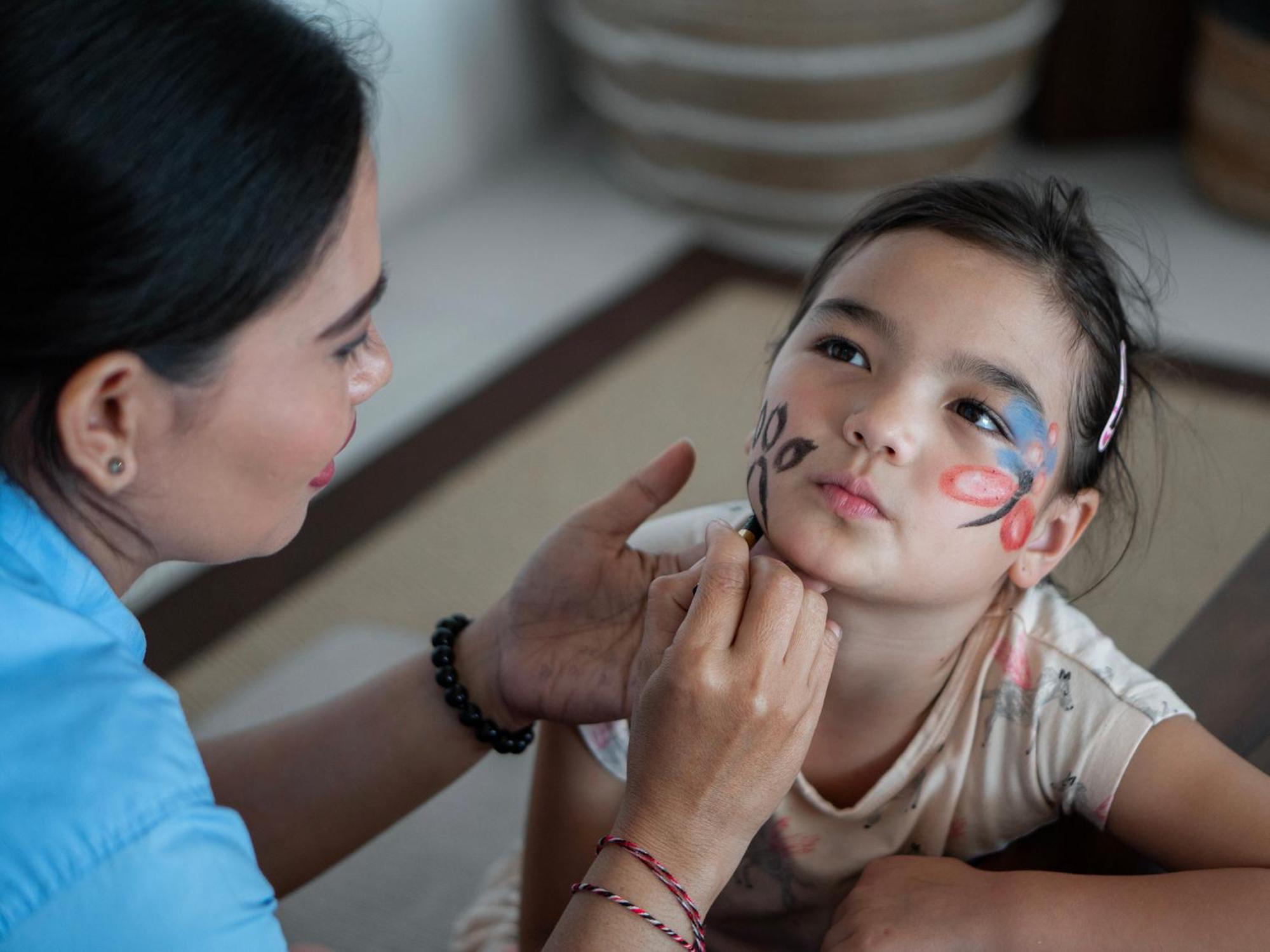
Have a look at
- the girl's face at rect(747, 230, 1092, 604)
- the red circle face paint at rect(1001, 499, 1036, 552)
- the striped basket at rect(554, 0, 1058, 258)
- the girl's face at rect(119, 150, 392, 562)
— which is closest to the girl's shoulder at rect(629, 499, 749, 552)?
the girl's face at rect(747, 230, 1092, 604)

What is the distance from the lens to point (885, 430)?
931 millimetres

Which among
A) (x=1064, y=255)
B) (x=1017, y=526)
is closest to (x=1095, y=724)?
(x=1017, y=526)

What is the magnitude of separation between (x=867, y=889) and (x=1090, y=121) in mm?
2853

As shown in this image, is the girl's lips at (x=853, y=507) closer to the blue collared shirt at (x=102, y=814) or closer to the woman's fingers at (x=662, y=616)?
the woman's fingers at (x=662, y=616)

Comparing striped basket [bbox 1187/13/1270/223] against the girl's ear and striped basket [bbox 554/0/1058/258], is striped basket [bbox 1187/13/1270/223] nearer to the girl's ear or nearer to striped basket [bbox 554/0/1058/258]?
striped basket [bbox 554/0/1058/258]

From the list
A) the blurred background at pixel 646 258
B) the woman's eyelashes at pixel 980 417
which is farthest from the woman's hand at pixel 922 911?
the blurred background at pixel 646 258

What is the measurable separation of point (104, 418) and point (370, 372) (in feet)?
0.65

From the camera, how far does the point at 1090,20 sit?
10.0 ft

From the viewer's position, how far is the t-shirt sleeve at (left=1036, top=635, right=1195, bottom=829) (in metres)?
0.91

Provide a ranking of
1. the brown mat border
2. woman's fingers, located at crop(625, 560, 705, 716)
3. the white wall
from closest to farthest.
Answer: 1. woman's fingers, located at crop(625, 560, 705, 716)
2. the brown mat border
3. the white wall

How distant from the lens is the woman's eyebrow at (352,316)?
83cm

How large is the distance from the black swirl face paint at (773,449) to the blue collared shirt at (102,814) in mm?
466

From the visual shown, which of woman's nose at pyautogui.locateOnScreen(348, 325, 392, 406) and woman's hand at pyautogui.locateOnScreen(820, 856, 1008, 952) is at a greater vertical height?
woman's nose at pyautogui.locateOnScreen(348, 325, 392, 406)

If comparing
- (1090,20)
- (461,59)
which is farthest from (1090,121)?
(461,59)
